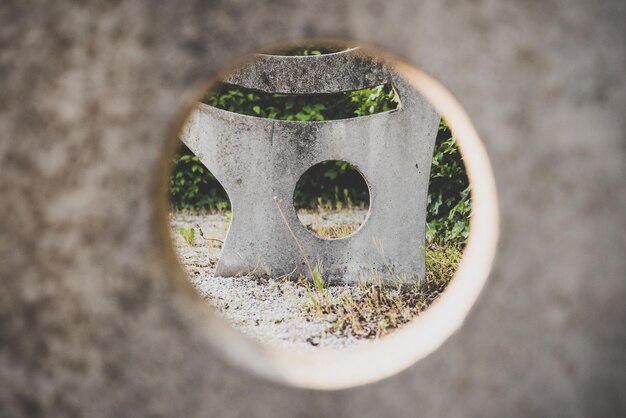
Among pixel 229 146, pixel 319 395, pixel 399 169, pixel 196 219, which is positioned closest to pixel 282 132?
pixel 229 146

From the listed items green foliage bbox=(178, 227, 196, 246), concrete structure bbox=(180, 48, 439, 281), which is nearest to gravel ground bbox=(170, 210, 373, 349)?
concrete structure bbox=(180, 48, 439, 281)

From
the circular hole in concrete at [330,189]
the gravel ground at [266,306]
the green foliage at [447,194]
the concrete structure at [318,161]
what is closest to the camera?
the gravel ground at [266,306]

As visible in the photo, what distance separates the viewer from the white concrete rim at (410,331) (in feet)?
4.22

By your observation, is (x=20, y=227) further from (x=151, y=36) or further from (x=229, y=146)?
(x=229, y=146)

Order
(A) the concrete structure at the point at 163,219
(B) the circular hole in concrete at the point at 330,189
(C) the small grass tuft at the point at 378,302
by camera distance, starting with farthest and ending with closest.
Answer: (B) the circular hole in concrete at the point at 330,189 < (C) the small grass tuft at the point at 378,302 < (A) the concrete structure at the point at 163,219

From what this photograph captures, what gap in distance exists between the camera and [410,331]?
147 cm

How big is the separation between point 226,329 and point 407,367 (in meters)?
0.59

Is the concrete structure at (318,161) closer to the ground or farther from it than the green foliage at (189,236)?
farther from it

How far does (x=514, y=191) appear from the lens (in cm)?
126

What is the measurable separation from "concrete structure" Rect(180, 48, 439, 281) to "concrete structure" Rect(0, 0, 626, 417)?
260 cm

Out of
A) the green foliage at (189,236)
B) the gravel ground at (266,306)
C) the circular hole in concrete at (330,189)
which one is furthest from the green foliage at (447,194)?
the green foliage at (189,236)

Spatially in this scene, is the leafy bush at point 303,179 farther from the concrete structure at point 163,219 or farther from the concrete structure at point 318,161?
the concrete structure at point 163,219

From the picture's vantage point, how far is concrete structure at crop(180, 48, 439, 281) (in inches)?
152

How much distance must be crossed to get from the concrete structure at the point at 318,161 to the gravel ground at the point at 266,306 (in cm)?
18
